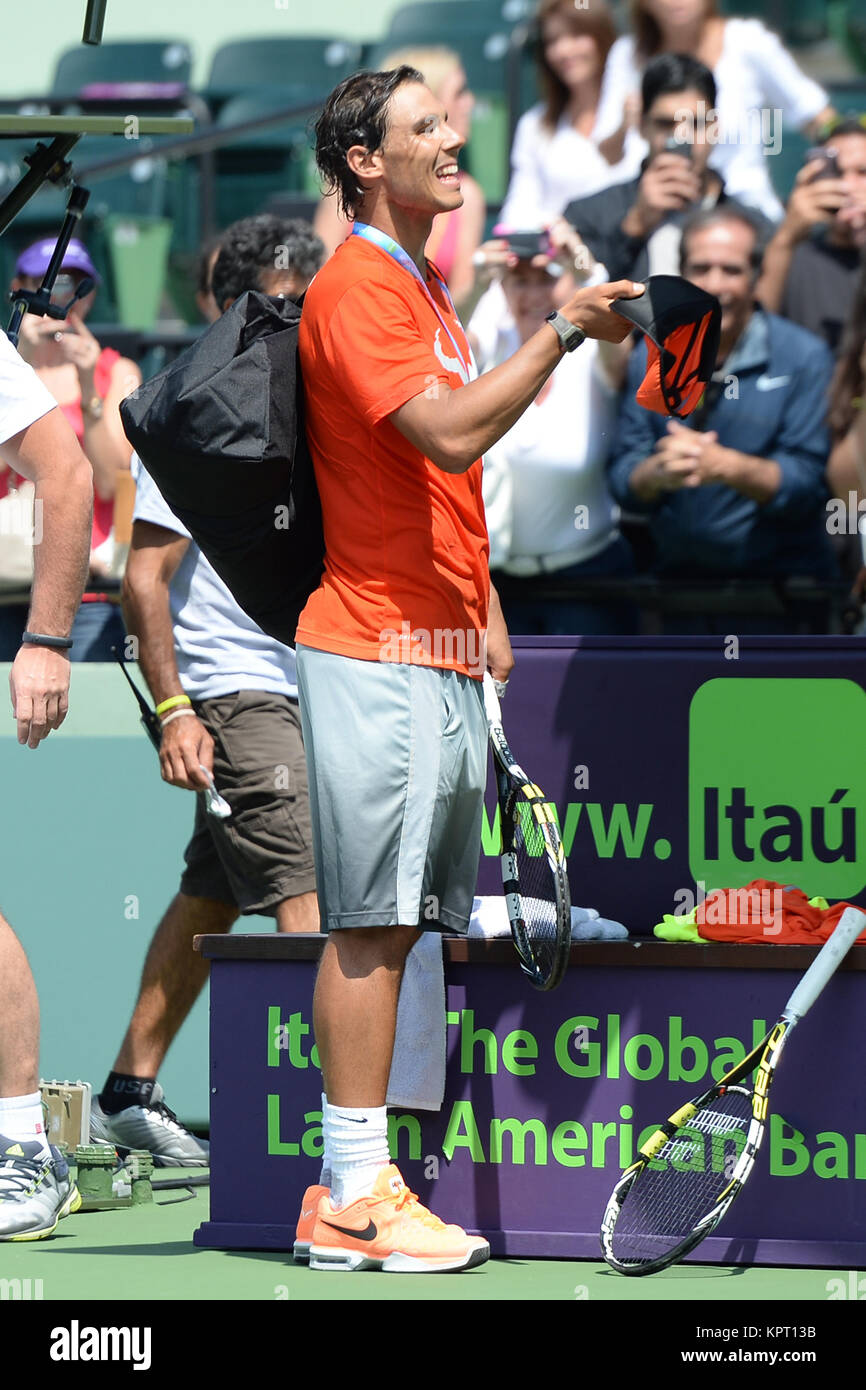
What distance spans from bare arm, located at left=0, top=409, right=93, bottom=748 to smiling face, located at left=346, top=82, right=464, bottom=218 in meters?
0.72

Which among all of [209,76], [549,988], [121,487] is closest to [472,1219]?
[549,988]

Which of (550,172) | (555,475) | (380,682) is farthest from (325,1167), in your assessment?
(550,172)

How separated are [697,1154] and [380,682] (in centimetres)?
96

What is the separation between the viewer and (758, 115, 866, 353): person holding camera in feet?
20.5

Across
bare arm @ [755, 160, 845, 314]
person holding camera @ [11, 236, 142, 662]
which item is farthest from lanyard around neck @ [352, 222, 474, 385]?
bare arm @ [755, 160, 845, 314]

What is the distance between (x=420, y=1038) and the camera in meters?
3.65

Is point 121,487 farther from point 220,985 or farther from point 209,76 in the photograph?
point 209,76

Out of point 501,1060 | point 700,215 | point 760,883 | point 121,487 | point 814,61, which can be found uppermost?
point 814,61

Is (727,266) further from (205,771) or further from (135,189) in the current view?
(135,189)

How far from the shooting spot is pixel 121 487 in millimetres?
6242

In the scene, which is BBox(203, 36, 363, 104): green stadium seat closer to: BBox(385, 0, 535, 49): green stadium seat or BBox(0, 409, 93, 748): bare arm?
BBox(385, 0, 535, 49): green stadium seat
